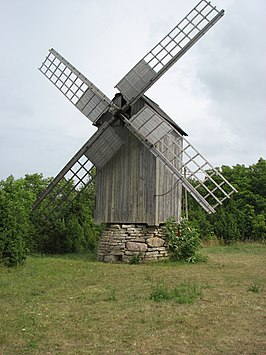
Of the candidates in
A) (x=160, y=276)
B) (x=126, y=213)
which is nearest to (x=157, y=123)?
(x=126, y=213)

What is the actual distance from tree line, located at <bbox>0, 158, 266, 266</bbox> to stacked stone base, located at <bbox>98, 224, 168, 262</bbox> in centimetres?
155

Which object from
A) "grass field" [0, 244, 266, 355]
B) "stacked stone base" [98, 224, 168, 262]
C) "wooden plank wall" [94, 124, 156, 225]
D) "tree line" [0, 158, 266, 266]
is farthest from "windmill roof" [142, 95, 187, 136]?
"grass field" [0, 244, 266, 355]

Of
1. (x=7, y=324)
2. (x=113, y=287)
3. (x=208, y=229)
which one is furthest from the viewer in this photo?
(x=208, y=229)

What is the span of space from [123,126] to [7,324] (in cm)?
882

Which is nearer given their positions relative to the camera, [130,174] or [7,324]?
[7,324]

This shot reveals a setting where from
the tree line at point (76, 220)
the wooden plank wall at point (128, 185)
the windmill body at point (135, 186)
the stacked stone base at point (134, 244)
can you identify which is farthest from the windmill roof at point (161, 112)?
the tree line at point (76, 220)

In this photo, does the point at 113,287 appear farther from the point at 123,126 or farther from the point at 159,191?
the point at 123,126

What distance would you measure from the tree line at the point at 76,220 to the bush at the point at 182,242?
292 cm

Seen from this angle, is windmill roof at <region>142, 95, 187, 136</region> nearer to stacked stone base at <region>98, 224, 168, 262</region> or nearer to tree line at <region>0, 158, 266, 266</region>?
stacked stone base at <region>98, 224, 168, 262</region>

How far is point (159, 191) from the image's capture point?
42.9 feet

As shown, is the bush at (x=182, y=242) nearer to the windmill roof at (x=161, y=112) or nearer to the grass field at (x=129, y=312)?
the grass field at (x=129, y=312)

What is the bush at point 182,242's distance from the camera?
42.0ft

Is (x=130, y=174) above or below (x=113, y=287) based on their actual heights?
above

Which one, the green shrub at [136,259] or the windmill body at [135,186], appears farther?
the windmill body at [135,186]
